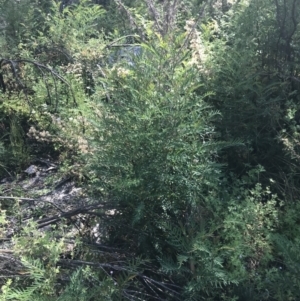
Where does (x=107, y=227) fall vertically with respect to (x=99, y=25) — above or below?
below

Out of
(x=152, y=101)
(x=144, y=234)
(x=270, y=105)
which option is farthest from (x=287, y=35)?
(x=144, y=234)

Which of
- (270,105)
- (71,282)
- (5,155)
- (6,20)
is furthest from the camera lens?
(6,20)

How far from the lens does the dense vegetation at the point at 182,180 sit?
3000mm

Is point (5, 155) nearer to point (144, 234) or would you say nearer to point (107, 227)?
point (107, 227)

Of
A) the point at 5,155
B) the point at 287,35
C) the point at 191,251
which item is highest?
the point at 287,35

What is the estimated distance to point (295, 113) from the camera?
12.9 ft

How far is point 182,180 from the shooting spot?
311cm

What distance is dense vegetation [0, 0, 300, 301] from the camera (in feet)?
9.84

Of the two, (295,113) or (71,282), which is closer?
(71,282)

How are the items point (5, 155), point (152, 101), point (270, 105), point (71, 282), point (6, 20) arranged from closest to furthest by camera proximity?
point (71, 282), point (152, 101), point (270, 105), point (5, 155), point (6, 20)

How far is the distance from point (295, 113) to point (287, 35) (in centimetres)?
71

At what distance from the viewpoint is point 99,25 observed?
649 cm

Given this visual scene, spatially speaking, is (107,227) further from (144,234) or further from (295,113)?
(295,113)

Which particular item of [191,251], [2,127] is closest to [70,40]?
[2,127]
